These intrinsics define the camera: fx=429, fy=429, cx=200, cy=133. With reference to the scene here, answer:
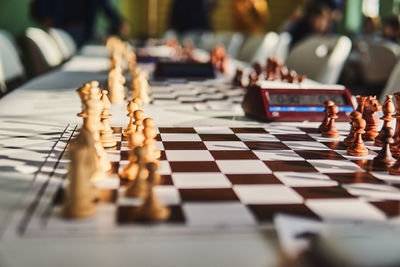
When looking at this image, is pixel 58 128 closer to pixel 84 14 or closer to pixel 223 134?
pixel 223 134

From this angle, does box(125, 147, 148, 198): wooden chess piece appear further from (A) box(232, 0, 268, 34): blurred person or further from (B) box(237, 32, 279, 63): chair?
(A) box(232, 0, 268, 34): blurred person

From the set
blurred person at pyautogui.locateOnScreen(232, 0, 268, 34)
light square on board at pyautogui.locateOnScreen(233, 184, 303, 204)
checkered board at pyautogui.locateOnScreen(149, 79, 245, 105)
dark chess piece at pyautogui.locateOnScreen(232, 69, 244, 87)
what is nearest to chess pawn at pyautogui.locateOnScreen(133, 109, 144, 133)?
light square on board at pyautogui.locateOnScreen(233, 184, 303, 204)

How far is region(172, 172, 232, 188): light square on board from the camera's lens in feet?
2.13

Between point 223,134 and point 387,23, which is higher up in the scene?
point 387,23

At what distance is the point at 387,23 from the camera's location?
506cm

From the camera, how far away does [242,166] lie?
0.75 metres

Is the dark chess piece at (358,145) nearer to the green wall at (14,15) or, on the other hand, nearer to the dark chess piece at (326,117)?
the dark chess piece at (326,117)

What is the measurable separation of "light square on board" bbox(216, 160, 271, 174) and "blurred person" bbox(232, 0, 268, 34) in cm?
734

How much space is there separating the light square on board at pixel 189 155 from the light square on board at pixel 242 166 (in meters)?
0.03

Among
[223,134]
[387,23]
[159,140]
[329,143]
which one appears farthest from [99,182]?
[387,23]

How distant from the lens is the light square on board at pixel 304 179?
0.67 meters

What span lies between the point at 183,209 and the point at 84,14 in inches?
216

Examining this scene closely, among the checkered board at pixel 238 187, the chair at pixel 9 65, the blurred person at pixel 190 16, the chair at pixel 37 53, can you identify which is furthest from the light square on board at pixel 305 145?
the blurred person at pixel 190 16

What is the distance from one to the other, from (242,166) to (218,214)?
219 mm
